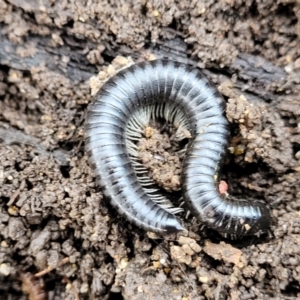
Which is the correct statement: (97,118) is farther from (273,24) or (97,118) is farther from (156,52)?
(273,24)

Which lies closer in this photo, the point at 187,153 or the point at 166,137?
the point at 187,153

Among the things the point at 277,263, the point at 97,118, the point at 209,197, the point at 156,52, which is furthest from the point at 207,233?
the point at 156,52

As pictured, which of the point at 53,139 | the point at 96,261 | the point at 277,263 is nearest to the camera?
the point at 277,263

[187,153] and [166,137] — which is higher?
[166,137]

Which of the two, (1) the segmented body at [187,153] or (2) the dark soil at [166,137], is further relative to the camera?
(1) the segmented body at [187,153]

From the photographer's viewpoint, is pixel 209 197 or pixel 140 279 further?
pixel 209 197
